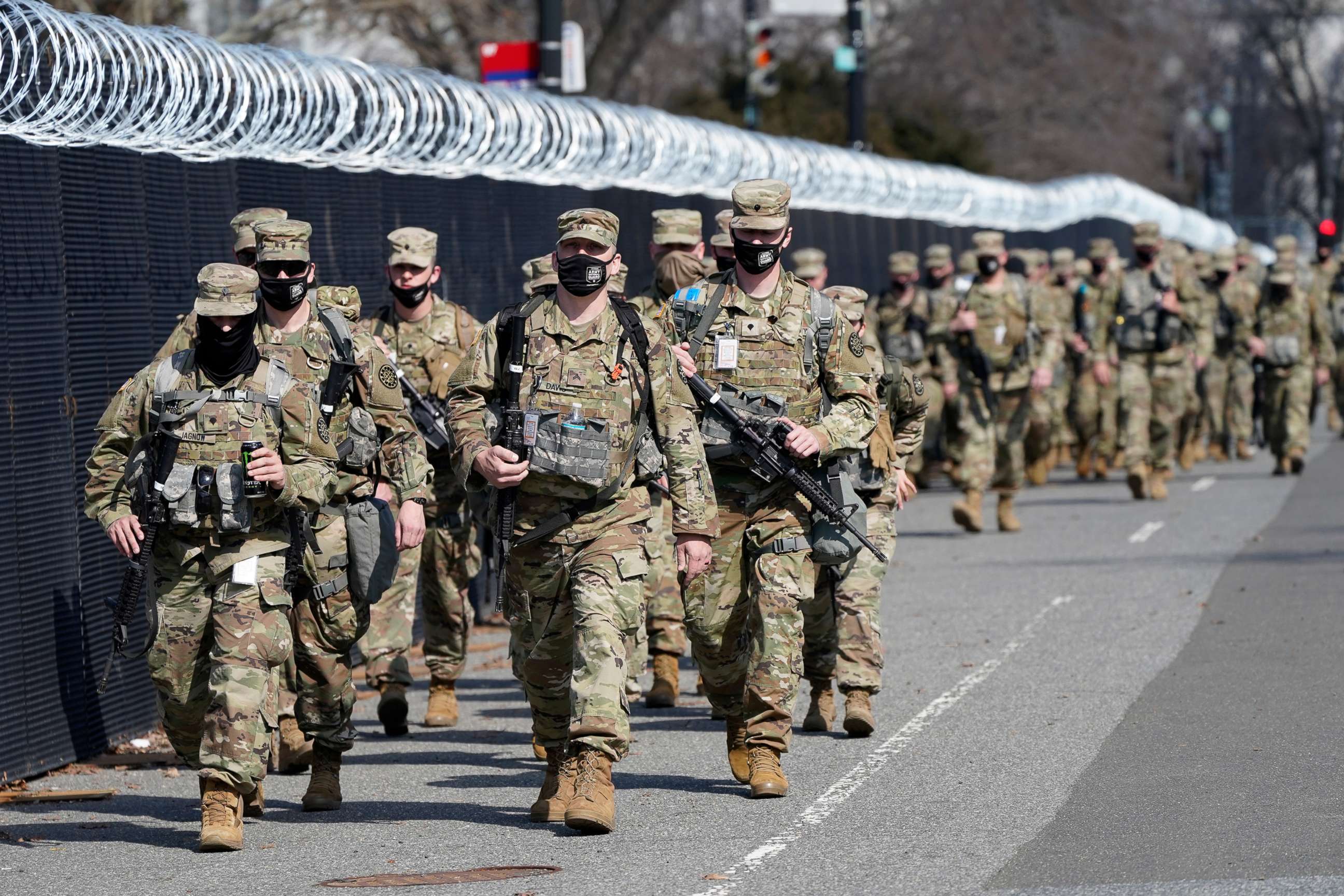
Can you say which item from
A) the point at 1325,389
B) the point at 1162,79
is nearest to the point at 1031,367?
the point at 1325,389

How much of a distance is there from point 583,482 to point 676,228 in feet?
9.96

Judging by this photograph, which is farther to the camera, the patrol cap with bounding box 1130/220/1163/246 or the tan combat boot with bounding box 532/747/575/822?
the patrol cap with bounding box 1130/220/1163/246

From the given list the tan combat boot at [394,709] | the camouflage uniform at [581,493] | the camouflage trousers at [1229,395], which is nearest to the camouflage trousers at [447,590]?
the tan combat boot at [394,709]

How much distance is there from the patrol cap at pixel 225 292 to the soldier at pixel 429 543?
6.68ft

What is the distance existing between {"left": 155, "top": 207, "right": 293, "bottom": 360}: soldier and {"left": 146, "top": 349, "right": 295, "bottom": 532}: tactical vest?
15 cm

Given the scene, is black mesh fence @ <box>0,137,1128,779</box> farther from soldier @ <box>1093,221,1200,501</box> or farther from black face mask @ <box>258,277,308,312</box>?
soldier @ <box>1093,221,1200,501</box>

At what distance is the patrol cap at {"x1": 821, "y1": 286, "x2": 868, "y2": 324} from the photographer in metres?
9.55

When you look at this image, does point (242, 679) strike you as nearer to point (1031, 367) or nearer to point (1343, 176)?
point (1031, 367)

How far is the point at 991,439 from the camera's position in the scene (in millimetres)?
16281

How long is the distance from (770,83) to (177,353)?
20.6m

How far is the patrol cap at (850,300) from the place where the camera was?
31.3 ft

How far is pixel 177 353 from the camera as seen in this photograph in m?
7.54

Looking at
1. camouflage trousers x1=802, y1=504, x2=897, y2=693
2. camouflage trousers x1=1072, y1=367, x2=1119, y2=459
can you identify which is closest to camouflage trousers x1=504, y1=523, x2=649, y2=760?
camouflage trousers x1=802, y1=504, x2=897, y2=693

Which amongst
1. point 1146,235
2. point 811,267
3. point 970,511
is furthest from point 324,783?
point 1146,235
